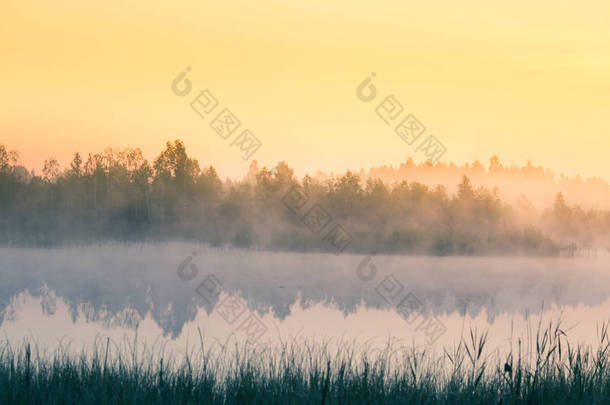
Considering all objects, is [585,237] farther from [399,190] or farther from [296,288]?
[296,288]

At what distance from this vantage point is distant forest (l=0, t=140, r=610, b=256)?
4019 cm

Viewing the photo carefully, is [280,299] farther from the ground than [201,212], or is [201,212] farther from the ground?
[201,212]

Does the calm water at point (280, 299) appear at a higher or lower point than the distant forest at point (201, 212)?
lower

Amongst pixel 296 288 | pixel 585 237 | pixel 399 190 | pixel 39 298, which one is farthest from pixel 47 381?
pixel 585 237

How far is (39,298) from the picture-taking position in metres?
17.0

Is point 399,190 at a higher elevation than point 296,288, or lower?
higher

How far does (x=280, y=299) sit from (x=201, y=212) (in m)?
26.4

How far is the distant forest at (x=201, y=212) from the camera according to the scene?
4019 cm

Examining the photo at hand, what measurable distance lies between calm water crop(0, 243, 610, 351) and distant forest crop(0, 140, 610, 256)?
7101 mm

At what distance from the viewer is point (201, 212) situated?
4294 cm

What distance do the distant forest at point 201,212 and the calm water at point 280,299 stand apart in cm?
710

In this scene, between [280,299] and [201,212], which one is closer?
[280,299]

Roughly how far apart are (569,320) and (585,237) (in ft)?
152

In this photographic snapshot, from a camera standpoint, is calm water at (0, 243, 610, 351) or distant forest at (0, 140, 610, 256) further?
distant forest at (0, 140, 610, 256)
